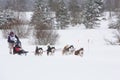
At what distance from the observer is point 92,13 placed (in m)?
53.6

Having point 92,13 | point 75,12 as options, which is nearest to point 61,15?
point 92,13

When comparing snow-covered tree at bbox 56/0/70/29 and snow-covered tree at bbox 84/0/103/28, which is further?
snow-covered tree at bbox 56/0/70/29

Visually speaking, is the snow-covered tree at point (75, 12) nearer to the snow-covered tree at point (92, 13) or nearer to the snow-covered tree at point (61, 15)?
the snow-covered tree at point (61, 15)

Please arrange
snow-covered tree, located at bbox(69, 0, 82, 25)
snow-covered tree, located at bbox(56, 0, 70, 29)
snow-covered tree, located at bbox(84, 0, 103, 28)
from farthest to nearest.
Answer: snow-covered tree, located at bbox(69, 0, 82, 25) < snow-covered tree, located at bbox(56, 0, 70, 29) < snow-covered tree, located at bbox(84, 0, 103, 28)

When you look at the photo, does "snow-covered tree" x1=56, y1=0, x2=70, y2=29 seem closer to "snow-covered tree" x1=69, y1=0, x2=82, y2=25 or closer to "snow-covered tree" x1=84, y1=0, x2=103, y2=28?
"snow-covered tree" x1=69, y1=0, x2=82, y2=25

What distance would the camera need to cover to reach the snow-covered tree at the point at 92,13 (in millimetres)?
52750

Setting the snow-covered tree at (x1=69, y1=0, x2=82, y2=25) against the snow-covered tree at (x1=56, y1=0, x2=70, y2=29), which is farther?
the snow-covered tree at (x1=69, y1=0, x2=82, y2=25)

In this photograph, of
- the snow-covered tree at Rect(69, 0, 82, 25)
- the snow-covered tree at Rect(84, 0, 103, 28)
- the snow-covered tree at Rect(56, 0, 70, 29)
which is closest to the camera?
the snow-covered tree at Rect(84, 0, 103, 28)

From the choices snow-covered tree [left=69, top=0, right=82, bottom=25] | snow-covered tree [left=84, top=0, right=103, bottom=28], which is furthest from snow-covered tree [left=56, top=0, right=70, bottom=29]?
snow-covered tree [left=84, top=0, right=103, bottom=28]

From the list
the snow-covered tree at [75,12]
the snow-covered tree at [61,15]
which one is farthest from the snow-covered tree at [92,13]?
the snow-covered tree at [75,12]

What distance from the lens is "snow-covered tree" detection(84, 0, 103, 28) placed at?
5275 centimetres

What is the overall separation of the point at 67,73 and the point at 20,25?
27.7 m

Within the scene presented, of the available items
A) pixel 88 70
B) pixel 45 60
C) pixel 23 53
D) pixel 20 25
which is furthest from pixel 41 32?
pixel 88 70

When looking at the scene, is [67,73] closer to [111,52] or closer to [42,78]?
[42,78]
